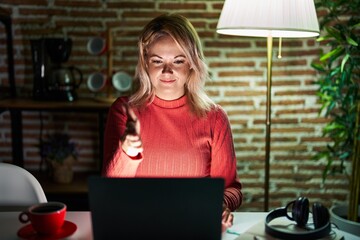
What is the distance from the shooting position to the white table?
1.25m

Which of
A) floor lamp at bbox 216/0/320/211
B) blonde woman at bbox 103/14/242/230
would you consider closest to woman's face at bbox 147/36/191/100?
blonde woman at bbox 103/14/242/230

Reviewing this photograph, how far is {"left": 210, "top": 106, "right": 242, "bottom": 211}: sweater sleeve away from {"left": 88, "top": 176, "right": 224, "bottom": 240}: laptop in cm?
63

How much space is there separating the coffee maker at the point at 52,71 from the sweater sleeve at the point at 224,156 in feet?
4.02

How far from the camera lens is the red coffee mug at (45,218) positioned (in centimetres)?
118

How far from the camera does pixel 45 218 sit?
1.18 meters

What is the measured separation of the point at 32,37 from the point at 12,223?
1770 millimetres

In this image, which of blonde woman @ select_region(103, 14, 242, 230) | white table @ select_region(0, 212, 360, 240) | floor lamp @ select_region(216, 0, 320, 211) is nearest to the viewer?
white table @ select_region(0, 212, 360, 240)

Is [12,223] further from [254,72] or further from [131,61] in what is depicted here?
[254,72]

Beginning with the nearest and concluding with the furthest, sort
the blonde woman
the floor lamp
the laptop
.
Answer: the laptop < the blonde woman < the floor lamp

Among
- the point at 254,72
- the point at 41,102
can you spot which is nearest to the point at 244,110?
the point at 254,72

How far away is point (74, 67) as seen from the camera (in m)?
2.85

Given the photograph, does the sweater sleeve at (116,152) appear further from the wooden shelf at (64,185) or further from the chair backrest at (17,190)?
the wooden shelf at (64,185)

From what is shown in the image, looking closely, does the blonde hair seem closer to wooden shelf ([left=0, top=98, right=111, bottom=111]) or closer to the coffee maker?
wooden shelf ([left=0, top=98, right=111, bottom=111])

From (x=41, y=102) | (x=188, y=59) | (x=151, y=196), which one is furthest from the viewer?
(x=41, y=102)
